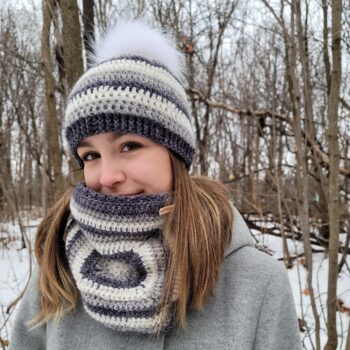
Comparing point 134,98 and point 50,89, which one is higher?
point 50,89

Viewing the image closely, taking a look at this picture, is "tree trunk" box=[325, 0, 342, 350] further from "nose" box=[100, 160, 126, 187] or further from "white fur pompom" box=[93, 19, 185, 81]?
"nose" box=[100, 160, 126, 187]

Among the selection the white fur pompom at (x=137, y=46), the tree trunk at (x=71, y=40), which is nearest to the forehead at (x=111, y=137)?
the white fur pompom at (x=137, y=46)

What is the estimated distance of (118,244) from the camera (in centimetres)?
107

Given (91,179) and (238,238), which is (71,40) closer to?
(91,179)

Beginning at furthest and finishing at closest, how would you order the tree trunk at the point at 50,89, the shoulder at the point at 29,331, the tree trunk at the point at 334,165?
the tree trunk at the point at 50,89 < the tree trunk at the point at 334,165 < the shoulder at the point at 29,331

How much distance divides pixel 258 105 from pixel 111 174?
182 inches

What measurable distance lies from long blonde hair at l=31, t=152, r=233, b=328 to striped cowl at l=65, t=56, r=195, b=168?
105mm

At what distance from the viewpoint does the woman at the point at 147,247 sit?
1.06m

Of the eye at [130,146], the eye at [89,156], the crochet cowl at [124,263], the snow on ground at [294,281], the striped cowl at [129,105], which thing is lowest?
the snow on ground at [294,281]

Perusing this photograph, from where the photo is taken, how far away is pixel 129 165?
3.50 feet

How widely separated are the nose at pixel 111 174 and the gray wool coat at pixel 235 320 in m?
0.41

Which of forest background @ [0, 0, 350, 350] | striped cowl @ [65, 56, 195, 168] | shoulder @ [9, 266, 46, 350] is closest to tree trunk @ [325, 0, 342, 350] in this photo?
forest background @ [0, 0, 350, 350]

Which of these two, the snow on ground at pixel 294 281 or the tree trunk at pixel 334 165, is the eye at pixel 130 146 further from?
the snow on ground at pixel 294 281

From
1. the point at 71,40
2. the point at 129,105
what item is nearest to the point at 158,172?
the point at 129,105
